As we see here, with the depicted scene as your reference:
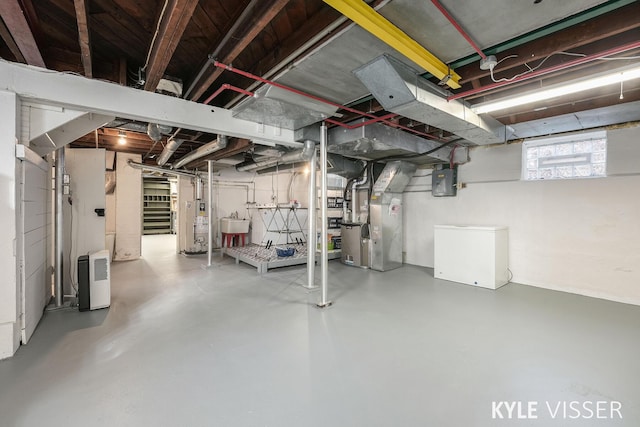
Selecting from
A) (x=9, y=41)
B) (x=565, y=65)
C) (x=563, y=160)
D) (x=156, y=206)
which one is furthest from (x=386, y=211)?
(x=156, y=206)

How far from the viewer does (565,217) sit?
4281mm

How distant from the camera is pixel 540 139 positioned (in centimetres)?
445

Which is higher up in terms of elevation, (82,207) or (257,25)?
(257,25)

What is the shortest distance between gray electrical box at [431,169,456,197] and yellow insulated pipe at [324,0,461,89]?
12.2ft

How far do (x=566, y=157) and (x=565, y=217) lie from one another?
977 millimetres

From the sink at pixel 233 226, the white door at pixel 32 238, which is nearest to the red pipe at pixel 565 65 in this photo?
the white door at pixel 32 238

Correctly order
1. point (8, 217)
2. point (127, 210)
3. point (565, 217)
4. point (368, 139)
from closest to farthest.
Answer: point (8, 217) < point (368, 139) < point (565, 217) < point (127, 210)

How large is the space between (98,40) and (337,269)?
16.1 feet

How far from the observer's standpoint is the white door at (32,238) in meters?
2.45

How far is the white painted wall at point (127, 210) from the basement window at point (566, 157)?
888 centimetres

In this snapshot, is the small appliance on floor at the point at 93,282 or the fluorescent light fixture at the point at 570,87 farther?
the small appliance on floor at the point at 93,282

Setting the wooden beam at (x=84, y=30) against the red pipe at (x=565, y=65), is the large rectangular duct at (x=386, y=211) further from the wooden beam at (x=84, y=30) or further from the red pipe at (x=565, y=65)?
the wooden beam at (x=84, y=30)

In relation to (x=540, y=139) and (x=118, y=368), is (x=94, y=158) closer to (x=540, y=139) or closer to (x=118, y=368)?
(x=118, y=368)

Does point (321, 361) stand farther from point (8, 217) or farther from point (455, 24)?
point (8, 217)
